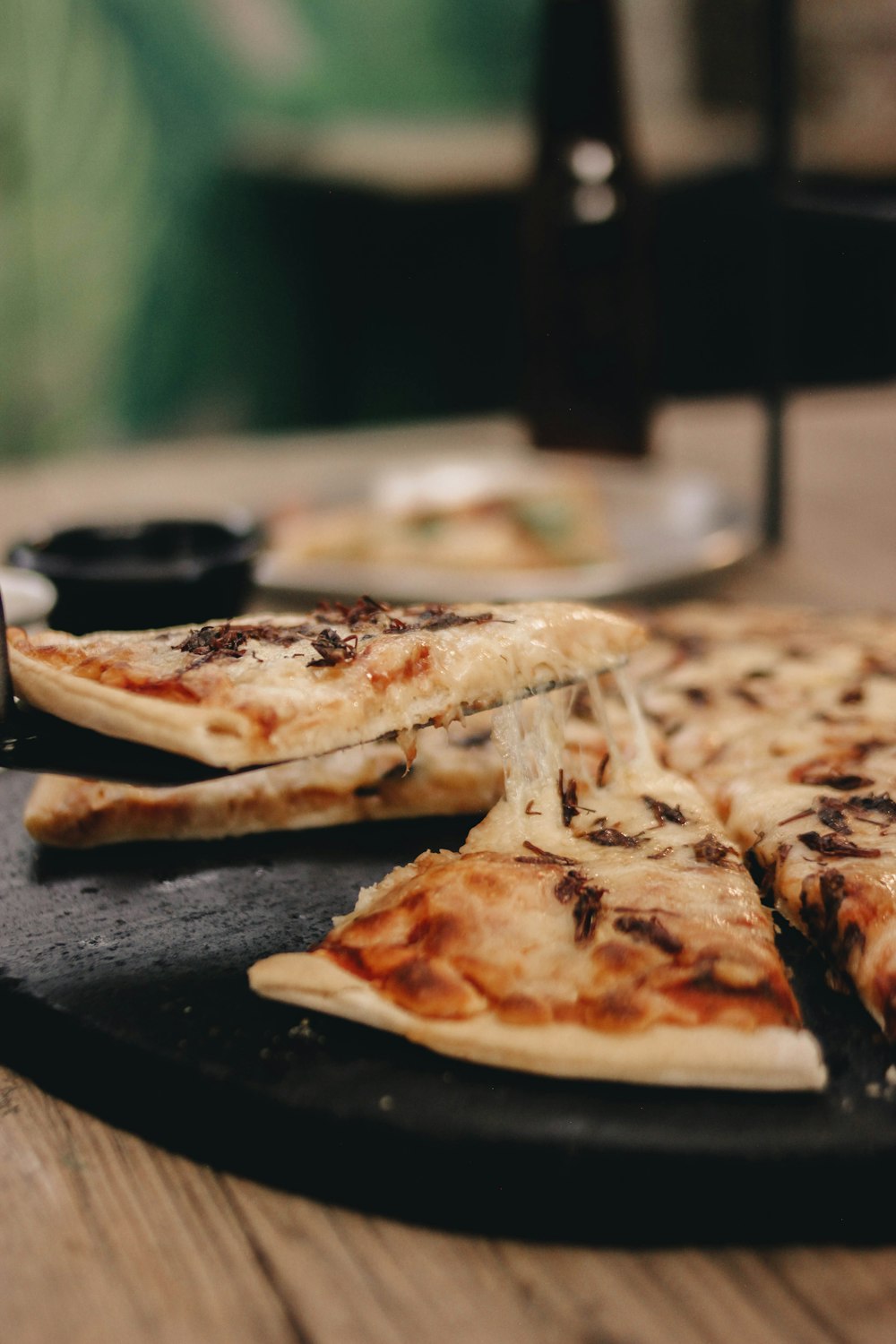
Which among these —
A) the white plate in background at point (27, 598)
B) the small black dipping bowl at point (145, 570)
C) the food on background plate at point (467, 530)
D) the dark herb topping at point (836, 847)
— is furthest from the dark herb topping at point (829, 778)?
the food on background plate at point (467, 530)

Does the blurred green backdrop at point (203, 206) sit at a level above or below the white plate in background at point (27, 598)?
above

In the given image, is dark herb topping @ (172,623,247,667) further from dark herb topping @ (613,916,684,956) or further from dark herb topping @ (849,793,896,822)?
dark herb topping @ (849,793,896,822)

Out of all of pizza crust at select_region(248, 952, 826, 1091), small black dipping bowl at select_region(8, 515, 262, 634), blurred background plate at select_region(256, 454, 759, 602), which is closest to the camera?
pizza crust at select_region(248, 952, 826, 1091)

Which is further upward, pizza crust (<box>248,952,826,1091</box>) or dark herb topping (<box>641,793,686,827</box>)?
dark herb topping (<box>641,793,686,827</box>)

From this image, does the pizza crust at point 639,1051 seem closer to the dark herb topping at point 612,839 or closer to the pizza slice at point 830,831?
the pizza slice at point 830,831

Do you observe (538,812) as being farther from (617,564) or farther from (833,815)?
(617,564)

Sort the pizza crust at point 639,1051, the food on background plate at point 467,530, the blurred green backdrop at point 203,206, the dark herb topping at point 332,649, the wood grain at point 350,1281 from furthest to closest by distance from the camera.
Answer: the blurred green backdrop at point 203,206 < the food on background plate at point 467,530 < the dark herb topping at point 332,649 < the pizza crust at point 639,1051 < the wood grain at point 350,1281

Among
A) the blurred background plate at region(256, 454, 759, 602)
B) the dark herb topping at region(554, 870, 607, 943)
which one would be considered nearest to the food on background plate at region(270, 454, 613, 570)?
the blurred background plate at region(256, 454, 759, 602)
